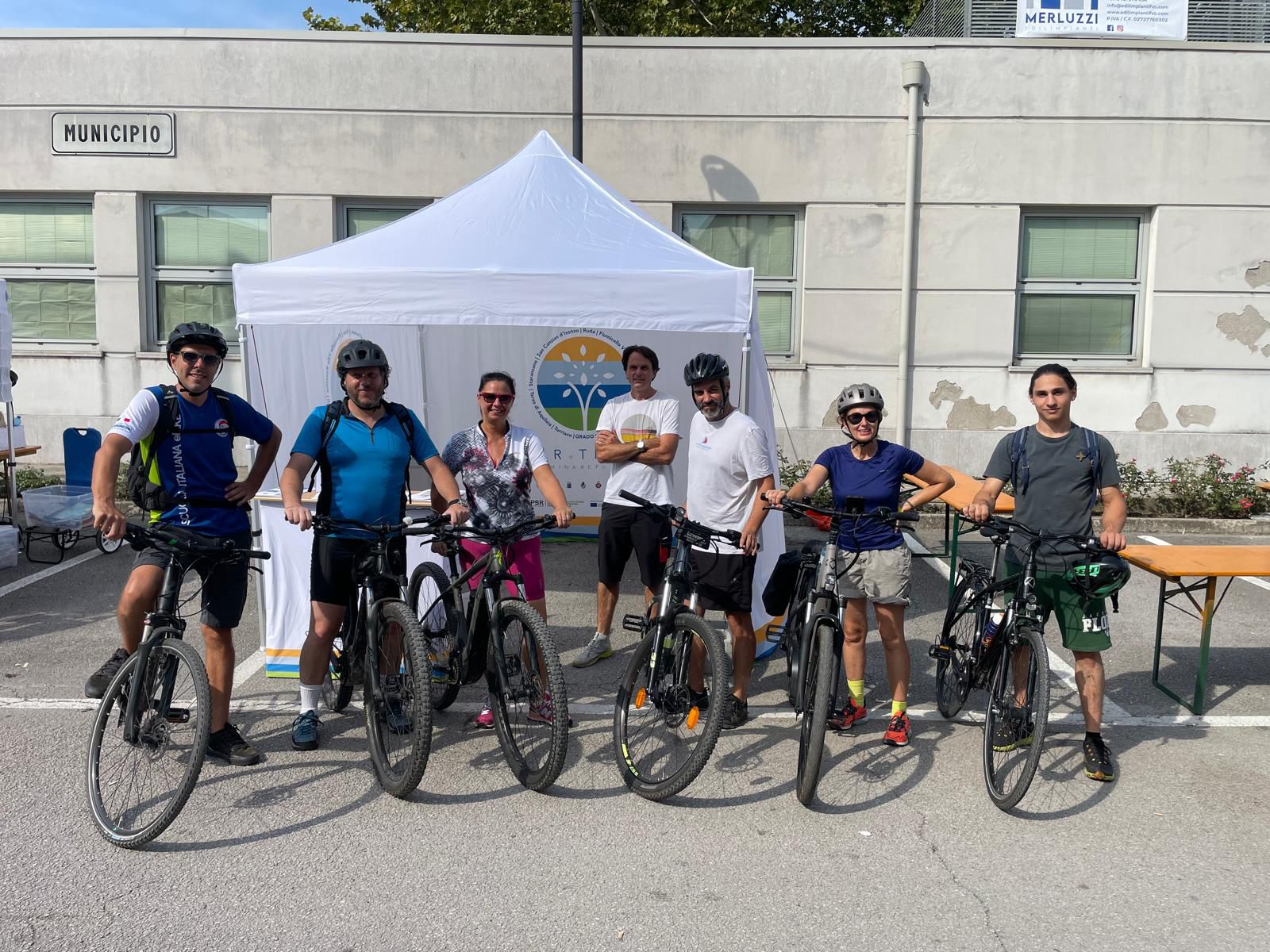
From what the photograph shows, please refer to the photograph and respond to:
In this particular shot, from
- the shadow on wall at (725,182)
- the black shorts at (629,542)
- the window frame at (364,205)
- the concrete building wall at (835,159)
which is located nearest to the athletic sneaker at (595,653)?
the black shorts at (629,542)

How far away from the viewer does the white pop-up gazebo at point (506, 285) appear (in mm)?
5762

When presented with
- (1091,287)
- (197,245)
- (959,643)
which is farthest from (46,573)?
(1091,287)

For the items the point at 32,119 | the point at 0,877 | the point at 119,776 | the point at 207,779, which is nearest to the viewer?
the point at 0,877

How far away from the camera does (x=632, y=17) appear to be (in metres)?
21.5

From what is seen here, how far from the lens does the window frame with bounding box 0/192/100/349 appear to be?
39.3 ft

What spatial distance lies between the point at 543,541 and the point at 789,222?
206 inches

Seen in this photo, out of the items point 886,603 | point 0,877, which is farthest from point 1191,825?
point 0,877

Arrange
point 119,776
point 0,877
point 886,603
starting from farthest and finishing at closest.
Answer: point 886,603 < point 119,776 < point 0,877

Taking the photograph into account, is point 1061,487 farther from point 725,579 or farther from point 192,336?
point 192,336

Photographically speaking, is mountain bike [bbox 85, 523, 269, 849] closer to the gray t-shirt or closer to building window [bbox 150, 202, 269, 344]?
the gray t-shirt

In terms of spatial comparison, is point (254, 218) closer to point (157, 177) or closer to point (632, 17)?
point (157, 177)

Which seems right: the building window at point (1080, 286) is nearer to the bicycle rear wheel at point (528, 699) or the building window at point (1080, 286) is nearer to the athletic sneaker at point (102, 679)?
the bicycle rear wheel at point (528, 699)

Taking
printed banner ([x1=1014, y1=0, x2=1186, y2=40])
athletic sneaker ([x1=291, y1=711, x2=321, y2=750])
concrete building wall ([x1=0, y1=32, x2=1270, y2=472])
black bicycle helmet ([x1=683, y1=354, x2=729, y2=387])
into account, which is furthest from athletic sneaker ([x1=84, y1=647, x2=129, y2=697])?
printed banner ([x1=1014, y1=0, x2=1186, y2=40])

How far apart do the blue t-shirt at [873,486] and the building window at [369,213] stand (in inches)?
343
